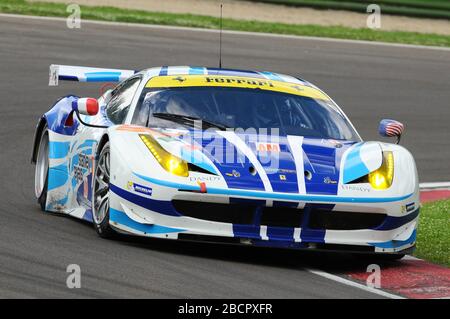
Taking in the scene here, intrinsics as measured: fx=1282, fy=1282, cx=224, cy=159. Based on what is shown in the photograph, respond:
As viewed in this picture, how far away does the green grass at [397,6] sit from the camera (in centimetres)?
2577

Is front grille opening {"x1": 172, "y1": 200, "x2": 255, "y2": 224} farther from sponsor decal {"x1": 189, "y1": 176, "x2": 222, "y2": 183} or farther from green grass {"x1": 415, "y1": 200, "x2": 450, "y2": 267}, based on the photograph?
green grass {"x1": 415, "y1": 200, "x2": 450, "y2": 267}

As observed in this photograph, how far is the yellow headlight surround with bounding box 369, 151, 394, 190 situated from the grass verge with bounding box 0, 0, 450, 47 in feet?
49.8

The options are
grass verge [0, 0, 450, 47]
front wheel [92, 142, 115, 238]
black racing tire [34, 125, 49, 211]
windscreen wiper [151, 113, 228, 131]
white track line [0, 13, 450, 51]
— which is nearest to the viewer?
front wheel [92, 142, 115, 238]

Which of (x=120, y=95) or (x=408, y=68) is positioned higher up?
(x=120, y=95)

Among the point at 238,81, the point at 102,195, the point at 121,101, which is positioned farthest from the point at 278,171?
the point at 121,101

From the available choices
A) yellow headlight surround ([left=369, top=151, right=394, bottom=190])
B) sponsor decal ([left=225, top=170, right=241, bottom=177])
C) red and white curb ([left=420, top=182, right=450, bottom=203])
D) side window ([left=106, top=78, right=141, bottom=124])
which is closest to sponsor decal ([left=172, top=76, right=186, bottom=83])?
side window ([left=106, top=78, right=141, bottom=124])

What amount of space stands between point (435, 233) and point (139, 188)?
2927 mm

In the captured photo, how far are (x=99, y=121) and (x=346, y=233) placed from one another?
2.25 m

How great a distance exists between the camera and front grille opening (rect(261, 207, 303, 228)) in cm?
778

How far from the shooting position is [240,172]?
7.82m

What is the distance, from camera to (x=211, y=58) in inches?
792

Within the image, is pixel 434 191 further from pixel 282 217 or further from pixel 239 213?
pixel 239 213
